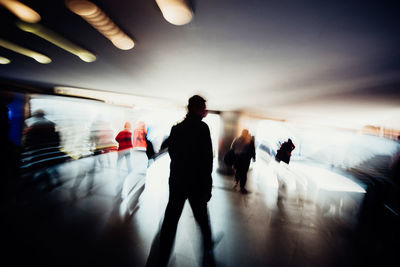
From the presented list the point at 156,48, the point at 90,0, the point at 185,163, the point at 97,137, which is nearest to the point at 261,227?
the point at 185,163

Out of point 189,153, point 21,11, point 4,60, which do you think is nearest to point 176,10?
point 189,153

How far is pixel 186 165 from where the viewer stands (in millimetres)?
1530

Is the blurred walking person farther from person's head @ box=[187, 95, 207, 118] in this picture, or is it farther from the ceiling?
the ceiling

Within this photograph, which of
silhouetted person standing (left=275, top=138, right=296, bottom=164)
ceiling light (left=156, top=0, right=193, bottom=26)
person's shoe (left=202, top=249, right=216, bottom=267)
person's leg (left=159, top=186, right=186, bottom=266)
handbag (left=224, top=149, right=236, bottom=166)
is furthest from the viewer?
silhouetted person standing (left=275, top=138, right=296, bottom=164)

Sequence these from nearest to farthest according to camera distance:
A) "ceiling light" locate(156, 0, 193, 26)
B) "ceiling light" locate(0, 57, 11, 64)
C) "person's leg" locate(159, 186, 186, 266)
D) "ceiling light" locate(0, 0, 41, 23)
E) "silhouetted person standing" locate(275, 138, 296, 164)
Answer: "ceiling light" locate(156, 0, 193, 26)
"ceiling light" locate(0, 0, 41, 23)
"person's leg" locate(159, 186, 186, 266)
"ceiling light" locate(0, 57, 11, 64)
"silhouetted person standing" locate(275, 138, 296, 164)

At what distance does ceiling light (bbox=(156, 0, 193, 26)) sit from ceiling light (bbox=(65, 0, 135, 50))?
1.98ft

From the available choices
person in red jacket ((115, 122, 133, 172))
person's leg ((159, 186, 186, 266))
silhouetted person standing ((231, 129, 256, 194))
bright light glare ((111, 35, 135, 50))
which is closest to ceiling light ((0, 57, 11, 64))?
person in red jacket ((115, 122, 133, 172))

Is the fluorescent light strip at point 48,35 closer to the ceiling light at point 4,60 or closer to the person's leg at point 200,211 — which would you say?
the ceiling light at point 4,60

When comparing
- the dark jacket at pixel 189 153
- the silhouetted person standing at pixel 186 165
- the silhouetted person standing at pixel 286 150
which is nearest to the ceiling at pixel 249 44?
the silhouetted person standing at pixel 186 165

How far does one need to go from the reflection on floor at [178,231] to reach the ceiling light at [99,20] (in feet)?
7.95

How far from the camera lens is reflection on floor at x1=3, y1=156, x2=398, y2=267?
1692mm

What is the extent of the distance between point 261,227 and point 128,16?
3.21 meters

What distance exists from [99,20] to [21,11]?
30.6 inches

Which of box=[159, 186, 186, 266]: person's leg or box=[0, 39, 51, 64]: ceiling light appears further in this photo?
box=[0, 39, 51, 64]: ceiling light
